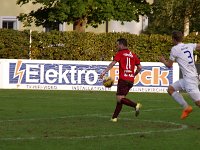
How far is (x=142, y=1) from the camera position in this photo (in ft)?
149

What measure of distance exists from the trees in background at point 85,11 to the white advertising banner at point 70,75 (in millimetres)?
8169

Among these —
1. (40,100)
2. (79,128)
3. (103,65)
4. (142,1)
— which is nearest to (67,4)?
(142,1)

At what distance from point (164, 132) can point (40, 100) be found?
11.6 meters

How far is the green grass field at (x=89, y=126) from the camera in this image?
13.8m

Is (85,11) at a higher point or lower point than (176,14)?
lower

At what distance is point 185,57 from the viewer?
1712cm

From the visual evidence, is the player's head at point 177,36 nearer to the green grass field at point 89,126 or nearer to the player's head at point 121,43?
the player's head at point 121,43

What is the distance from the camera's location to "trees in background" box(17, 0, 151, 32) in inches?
1663

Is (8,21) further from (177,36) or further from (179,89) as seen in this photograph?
(177,36)

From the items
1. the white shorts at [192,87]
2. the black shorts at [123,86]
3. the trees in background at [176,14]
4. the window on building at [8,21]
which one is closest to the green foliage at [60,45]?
the trees in background at [176,14]

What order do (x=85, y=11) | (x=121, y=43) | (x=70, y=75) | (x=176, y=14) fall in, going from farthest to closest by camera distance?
(x=176, y=14)
(x=85, y=11)
(x=70, y=75)
(x=121, y=43)

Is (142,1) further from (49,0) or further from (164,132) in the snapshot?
(164,132)

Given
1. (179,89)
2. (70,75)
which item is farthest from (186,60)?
(70,75)

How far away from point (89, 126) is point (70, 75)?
→ 662 inches
